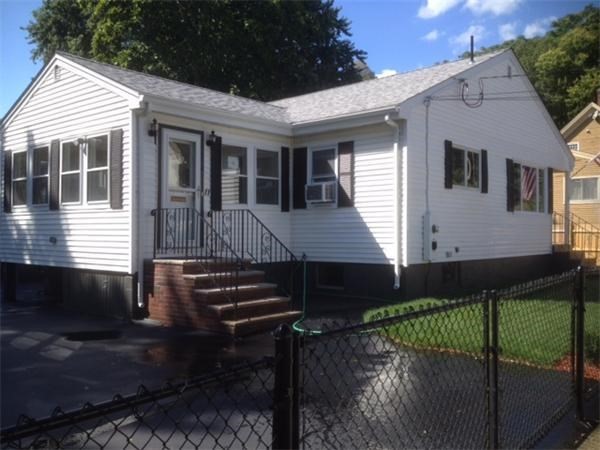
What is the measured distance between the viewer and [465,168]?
14078 millimetres

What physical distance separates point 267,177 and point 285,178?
52 centimetres

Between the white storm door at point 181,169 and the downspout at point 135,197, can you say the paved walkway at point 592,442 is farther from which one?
the white storm door at point 181,169

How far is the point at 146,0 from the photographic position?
2441cm

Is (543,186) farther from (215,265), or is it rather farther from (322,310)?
(215,265)

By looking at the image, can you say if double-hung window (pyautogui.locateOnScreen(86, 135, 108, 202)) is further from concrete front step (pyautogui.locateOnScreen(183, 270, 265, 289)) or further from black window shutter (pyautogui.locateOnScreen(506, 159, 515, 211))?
black window shutter (pyautogui.locateOnScreen(506, 159, 515, 211))

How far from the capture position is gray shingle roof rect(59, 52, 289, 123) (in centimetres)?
1152

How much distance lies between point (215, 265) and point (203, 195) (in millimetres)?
2033

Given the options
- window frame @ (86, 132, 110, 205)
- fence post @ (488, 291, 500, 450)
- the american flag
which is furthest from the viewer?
the american flag

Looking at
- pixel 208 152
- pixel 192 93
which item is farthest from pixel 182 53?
pixel 208 152

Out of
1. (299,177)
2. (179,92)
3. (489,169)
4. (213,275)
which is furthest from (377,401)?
(489,169)

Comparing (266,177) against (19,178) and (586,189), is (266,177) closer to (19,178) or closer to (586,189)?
(19,178)

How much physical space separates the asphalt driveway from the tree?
18.1m

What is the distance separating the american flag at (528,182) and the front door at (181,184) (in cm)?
993

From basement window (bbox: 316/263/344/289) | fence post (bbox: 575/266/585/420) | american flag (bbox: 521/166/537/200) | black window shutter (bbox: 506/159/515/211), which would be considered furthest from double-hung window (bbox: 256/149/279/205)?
fence post (bbox: 575/266/585/420)
